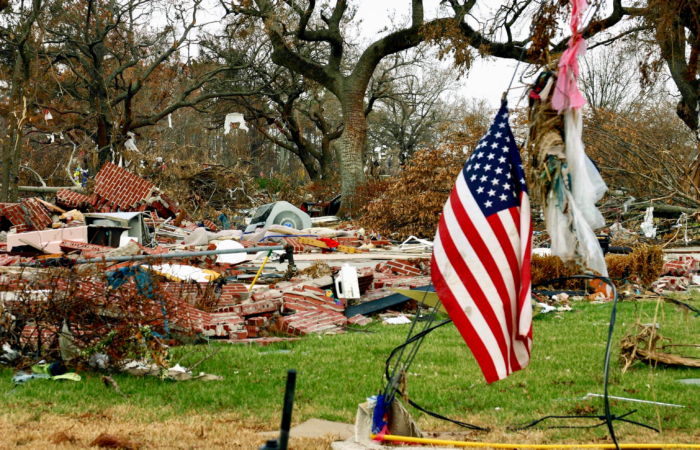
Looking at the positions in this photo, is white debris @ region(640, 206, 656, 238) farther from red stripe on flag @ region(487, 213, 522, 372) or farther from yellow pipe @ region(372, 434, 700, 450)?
red stripe on flag @ region(487, 213, 522, 372)

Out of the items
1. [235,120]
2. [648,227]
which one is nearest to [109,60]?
[235,120]

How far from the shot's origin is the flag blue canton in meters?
4.53

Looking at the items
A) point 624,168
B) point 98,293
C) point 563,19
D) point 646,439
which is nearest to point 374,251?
point 624,168

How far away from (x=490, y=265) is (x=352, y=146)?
2363 centimetres

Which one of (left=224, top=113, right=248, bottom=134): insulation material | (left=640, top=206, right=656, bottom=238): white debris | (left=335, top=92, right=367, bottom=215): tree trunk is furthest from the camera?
(left=224, top=113, right=248, bottom=134): insulation material

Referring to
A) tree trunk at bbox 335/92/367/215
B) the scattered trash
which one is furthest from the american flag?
tree trunk at bbox 335/92/367/215

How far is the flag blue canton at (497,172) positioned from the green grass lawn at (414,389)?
1557 millimetres

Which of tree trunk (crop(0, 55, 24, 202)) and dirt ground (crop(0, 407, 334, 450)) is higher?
tree trunk (crop(0, 55, 24, 202))

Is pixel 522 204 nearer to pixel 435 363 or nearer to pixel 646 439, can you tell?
pixel 646 439

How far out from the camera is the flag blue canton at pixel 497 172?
453cm

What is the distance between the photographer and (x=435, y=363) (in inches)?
294

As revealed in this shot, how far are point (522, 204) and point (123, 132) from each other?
25966mm

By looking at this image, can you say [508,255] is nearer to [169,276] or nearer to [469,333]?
[469,333]

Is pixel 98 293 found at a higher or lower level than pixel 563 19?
lower
